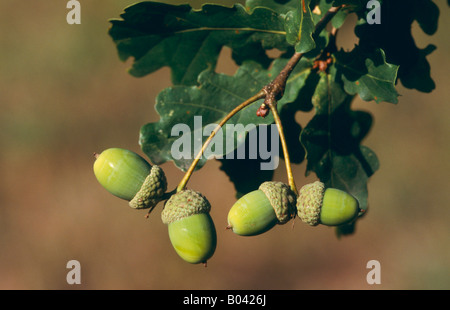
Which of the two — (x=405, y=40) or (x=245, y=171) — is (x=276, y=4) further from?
(x=245, y=171)

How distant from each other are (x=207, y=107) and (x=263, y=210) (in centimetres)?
46

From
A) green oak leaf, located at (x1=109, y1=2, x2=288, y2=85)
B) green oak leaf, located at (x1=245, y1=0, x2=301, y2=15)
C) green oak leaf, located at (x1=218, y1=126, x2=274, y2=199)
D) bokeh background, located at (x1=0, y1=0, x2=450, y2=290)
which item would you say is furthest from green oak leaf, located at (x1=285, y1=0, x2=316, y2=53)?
bokeh background, located at (x1=0, y1=0, x2=450, y2=290)

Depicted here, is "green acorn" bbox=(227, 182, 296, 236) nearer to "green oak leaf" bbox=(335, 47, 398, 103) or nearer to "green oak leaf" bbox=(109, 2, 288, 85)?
"green oak leaf" bbox=(335, 47, 398, 103)

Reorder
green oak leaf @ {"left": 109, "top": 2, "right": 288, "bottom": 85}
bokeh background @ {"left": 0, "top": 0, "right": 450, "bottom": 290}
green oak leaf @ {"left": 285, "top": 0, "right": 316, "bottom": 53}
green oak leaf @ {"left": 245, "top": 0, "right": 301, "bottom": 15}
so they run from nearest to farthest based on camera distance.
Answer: green oak leaf @ {"left": 285, "top": 0, "right": 316, "bottom": 53} < green oak leaf @ {"left": 109, "top": 2, "right": 288, "bottom": 85} < green oak leaf @ {"left": 245, "top": 0, "right": 301, "bottom": 15} < bokeh background @ {"left": 0, "top": 0, "right": 450, "bottom": 290}

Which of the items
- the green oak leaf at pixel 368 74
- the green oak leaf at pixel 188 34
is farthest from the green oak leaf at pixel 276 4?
the green oak leaf at pixel 368 74

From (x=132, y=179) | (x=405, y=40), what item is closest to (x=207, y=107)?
(x=132, y=179)

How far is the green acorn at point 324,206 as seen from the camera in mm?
1297

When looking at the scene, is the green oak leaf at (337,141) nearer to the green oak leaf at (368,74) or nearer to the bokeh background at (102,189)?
the green oak leaf at (368,74)

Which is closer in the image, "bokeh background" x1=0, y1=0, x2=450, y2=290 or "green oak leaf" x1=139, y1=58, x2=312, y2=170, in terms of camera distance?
"green oak leaf" x1=139, y1=58, x2=312, y2=170

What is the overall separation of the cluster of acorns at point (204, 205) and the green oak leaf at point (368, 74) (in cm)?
32

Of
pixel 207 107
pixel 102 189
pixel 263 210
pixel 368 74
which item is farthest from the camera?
pixel 102 189

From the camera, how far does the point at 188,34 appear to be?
159 centimetres

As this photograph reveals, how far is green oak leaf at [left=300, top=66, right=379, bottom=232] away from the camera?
5.23 feet

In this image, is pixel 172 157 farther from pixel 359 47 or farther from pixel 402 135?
pixel 402 135
